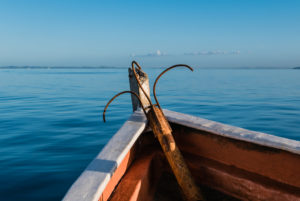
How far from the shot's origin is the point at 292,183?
6.40 ft

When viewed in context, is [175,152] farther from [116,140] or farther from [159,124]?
[116,140]

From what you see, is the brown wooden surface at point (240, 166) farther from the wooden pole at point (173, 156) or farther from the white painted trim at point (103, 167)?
the white painted trim at point (103, 167)

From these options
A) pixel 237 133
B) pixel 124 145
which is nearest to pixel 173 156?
pixel 124 145

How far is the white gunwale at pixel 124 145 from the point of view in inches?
58.0

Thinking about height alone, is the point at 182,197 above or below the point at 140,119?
below

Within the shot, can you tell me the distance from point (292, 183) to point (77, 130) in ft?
19.0

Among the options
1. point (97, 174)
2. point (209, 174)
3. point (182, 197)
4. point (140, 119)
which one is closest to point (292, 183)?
point (209, 174)

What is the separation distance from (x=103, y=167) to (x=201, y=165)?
120 cm

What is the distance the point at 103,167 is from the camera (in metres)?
1.71

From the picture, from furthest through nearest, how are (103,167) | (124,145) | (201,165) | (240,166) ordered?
(201,165)
(240,166)
(124,145)
(103,167)

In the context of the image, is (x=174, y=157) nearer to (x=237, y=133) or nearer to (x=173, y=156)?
(x=173, y=156)

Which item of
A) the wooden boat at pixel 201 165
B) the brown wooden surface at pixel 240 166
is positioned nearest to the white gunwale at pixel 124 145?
the wooden boat at pixel 201 165

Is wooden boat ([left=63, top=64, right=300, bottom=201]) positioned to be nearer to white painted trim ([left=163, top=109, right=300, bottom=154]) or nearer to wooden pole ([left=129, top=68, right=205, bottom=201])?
white painted trim ([left=163, top=109, right=300, bottom=154])

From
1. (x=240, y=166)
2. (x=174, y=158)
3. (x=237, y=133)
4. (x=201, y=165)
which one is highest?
(x=237, y=133)
